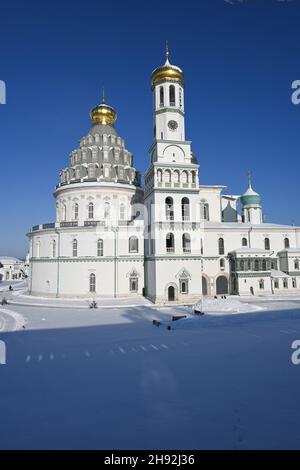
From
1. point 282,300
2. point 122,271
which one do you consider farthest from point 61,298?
point 282,300

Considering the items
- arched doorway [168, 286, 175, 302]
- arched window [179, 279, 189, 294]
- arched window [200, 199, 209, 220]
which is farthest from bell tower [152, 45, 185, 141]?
arched doorway [168, 286, 175, 302]

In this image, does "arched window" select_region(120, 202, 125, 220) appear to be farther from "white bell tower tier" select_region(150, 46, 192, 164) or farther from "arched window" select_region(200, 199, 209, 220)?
"arched window" select_region(200, 199, 209, 220)

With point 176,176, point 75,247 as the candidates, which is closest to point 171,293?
point 176,176

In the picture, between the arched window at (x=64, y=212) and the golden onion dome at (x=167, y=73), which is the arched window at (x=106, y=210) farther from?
the golden onion dome at (x=167, y=73)

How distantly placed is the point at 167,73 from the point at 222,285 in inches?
1008

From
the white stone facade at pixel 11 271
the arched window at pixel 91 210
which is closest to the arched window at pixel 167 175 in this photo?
the arched window at pixel 91 210

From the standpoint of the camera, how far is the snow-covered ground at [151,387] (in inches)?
259

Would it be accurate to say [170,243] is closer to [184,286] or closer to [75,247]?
[184,286]

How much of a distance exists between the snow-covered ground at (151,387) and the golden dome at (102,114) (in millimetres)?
36356

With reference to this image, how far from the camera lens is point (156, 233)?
97.3 ft

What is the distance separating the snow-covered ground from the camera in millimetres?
6590

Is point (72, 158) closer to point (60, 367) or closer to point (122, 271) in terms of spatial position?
point (122, 271)

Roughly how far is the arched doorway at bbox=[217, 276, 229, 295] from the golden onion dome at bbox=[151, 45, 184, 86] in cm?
2376

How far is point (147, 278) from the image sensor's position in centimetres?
3350
